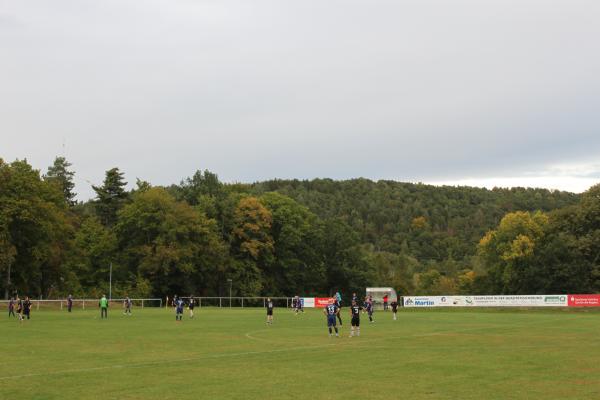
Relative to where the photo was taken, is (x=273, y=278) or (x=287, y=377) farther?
(x=273, y=278)

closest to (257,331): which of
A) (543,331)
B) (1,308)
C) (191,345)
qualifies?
(191,345)

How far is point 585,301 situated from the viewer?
74188 mm

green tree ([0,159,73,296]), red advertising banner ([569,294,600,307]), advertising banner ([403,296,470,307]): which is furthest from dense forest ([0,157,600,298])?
advertising banner ([403,296,470,307])

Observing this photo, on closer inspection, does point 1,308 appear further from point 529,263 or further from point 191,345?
point 529,263

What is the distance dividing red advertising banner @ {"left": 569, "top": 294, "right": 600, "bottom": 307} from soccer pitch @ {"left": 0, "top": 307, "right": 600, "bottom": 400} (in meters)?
43.8

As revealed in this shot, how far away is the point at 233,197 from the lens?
112438 millimetres

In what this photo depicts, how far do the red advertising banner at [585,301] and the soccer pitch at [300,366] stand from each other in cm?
4384

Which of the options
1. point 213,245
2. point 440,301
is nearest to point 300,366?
point 440,301

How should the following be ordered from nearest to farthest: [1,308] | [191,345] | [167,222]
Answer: [191,345], [1,308], [167,222]

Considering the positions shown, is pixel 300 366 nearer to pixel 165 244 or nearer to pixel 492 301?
pixel 492 301

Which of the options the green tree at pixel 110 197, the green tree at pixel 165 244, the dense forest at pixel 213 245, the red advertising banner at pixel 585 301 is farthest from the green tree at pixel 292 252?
the red advertising banner at pixel 585 301

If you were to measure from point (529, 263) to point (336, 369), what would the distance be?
88291 mm

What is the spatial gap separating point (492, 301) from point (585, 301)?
9.68 meters

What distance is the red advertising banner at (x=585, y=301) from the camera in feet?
242
